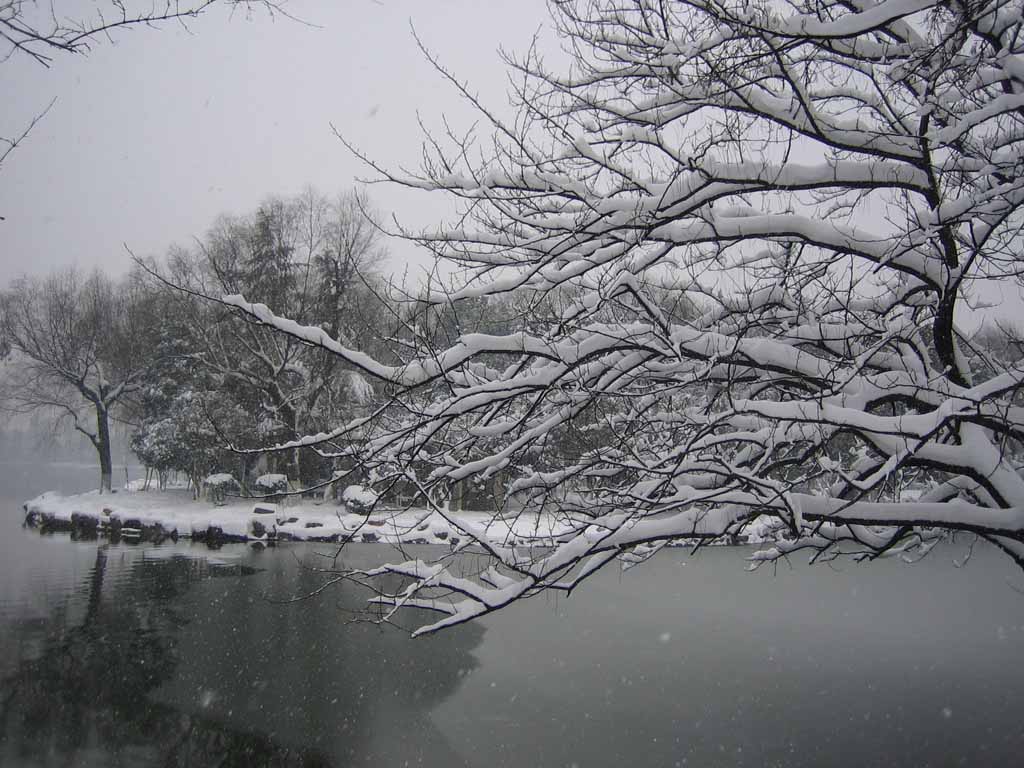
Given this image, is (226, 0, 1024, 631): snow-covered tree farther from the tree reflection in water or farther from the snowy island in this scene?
the snowy island

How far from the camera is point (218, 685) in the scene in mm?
7816

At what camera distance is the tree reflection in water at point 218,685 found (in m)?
6.29

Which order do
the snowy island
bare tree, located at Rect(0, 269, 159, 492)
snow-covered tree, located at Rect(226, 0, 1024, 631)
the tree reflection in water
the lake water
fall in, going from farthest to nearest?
bare tree, located at Rect(0, 269, 159, 492)
the snowy island
the lake water
the tree reflection in water
snow-covered tree, located at Rect(226, 0, 1024, 631)

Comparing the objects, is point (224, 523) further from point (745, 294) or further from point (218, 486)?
point (745, 294)

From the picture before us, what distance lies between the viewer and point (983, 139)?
4.20m

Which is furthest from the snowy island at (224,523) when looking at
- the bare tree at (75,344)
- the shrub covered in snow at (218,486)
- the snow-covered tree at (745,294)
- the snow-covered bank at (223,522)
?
the snow-covered tree at (745,294)

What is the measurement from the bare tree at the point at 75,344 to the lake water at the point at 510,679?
59.1ft

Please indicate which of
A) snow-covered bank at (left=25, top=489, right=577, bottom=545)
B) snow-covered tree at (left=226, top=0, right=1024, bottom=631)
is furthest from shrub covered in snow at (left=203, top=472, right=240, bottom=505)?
snow-covered tree at (left=226, top=0, right=1024, bottom=631)

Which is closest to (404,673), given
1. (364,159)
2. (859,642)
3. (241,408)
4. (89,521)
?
(364,159)

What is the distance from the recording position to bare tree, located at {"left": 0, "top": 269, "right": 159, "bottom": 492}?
96.1ft

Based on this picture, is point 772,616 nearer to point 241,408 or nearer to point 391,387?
point 391,387

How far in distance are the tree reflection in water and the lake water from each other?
3cm

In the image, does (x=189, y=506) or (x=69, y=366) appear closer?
(x=189, y=506)

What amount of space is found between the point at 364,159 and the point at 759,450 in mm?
3150
